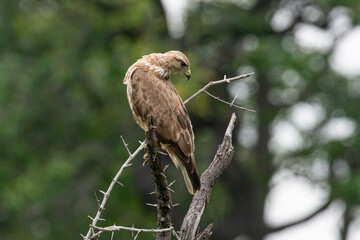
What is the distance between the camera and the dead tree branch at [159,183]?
14.7ft

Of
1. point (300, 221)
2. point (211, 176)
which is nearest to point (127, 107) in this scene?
point (300, 221)

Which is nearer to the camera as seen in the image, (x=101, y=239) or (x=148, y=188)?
(x=148, y=188)

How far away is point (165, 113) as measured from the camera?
208 inches

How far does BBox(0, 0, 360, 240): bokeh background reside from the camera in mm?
12438

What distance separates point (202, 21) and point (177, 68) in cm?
807

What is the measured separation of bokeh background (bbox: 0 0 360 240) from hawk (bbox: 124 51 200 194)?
19.2ft

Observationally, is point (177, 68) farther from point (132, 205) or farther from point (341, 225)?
point (341, 225)

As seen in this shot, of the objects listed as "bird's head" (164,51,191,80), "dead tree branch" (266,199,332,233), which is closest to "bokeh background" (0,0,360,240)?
"dead tree branch" (266,199,332,233)

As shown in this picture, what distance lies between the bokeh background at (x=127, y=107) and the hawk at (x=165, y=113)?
5.86 meters

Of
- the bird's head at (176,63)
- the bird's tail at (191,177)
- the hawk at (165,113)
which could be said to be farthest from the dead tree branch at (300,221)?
the bird's tail at (191,177)

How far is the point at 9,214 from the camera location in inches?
531

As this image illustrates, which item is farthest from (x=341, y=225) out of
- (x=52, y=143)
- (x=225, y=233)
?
(x=52, y=143)

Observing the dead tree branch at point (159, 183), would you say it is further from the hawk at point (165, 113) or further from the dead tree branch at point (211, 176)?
the hawk at point (165, 113)

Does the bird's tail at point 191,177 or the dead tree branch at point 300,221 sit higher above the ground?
the bird's tail at point 191,177
